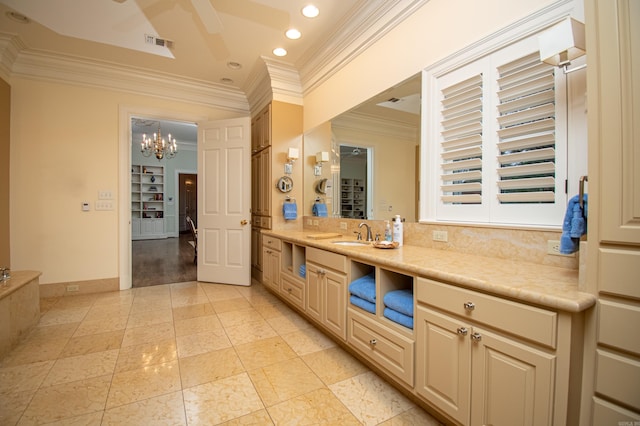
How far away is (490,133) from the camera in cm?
174

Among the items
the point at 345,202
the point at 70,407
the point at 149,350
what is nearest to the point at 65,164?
the point at 149,350

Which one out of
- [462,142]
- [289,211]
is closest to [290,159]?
[289,211]

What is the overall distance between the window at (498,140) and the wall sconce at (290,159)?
2020mm

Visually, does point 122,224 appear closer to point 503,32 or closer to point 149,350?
point 149,350

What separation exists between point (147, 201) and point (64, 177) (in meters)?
5.97

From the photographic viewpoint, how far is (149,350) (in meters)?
2.25

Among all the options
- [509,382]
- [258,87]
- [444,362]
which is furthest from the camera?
[258,87]

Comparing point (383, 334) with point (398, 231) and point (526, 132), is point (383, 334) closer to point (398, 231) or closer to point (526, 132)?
point (398, 231)

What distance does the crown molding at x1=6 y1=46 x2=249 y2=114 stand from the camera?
346cm

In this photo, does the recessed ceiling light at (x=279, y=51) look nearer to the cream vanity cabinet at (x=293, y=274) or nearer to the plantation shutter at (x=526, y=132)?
the cream vanity cabinet at (x=293, y=274)

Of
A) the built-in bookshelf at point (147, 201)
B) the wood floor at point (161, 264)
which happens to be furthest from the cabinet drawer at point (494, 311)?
the built-in bookshelf at point (147, 201)

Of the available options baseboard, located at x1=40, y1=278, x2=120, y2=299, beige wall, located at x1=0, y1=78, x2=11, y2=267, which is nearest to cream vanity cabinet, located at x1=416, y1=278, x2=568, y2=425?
baseboard, located at x1=40, y1=278, x2=120, y2=299

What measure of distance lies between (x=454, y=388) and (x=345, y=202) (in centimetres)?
213

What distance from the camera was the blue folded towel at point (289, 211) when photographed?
3.82m
